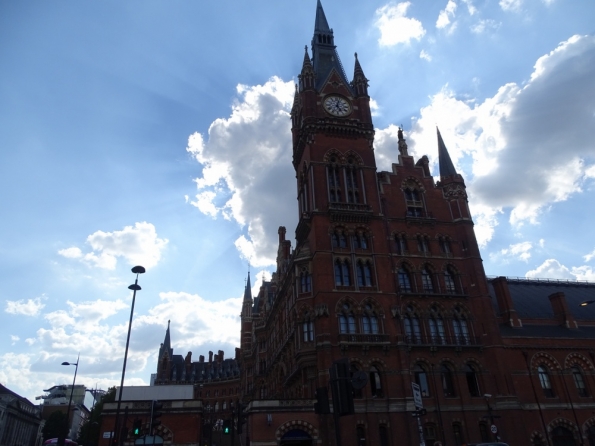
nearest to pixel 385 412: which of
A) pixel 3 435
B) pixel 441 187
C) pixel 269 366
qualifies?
pixel 441 187

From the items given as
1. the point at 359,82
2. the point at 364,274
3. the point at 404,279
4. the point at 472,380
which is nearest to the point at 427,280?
the point at 404,279

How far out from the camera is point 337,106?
55.0m

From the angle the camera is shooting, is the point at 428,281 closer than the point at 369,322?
No

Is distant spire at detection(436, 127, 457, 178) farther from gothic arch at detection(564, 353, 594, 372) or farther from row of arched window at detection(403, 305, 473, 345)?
gothic arch at detection(564, 353, 594, 372)

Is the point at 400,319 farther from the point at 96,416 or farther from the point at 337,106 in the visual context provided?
the point at 96,416

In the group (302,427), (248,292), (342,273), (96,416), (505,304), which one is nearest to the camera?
(302,427)

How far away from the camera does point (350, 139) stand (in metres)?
53.2

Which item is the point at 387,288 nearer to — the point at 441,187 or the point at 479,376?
the point at 479,376

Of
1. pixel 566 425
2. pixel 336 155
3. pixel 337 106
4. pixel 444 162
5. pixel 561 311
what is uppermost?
pixel 337 106

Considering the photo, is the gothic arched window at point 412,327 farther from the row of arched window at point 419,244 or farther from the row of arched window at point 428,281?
the row of arched window at point 419,244

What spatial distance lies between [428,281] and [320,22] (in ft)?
136

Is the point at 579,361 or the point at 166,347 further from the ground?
the point at 166,347

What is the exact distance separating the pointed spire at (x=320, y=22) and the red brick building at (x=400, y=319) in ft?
32.9

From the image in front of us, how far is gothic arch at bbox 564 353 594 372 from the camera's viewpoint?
49.0 metres
